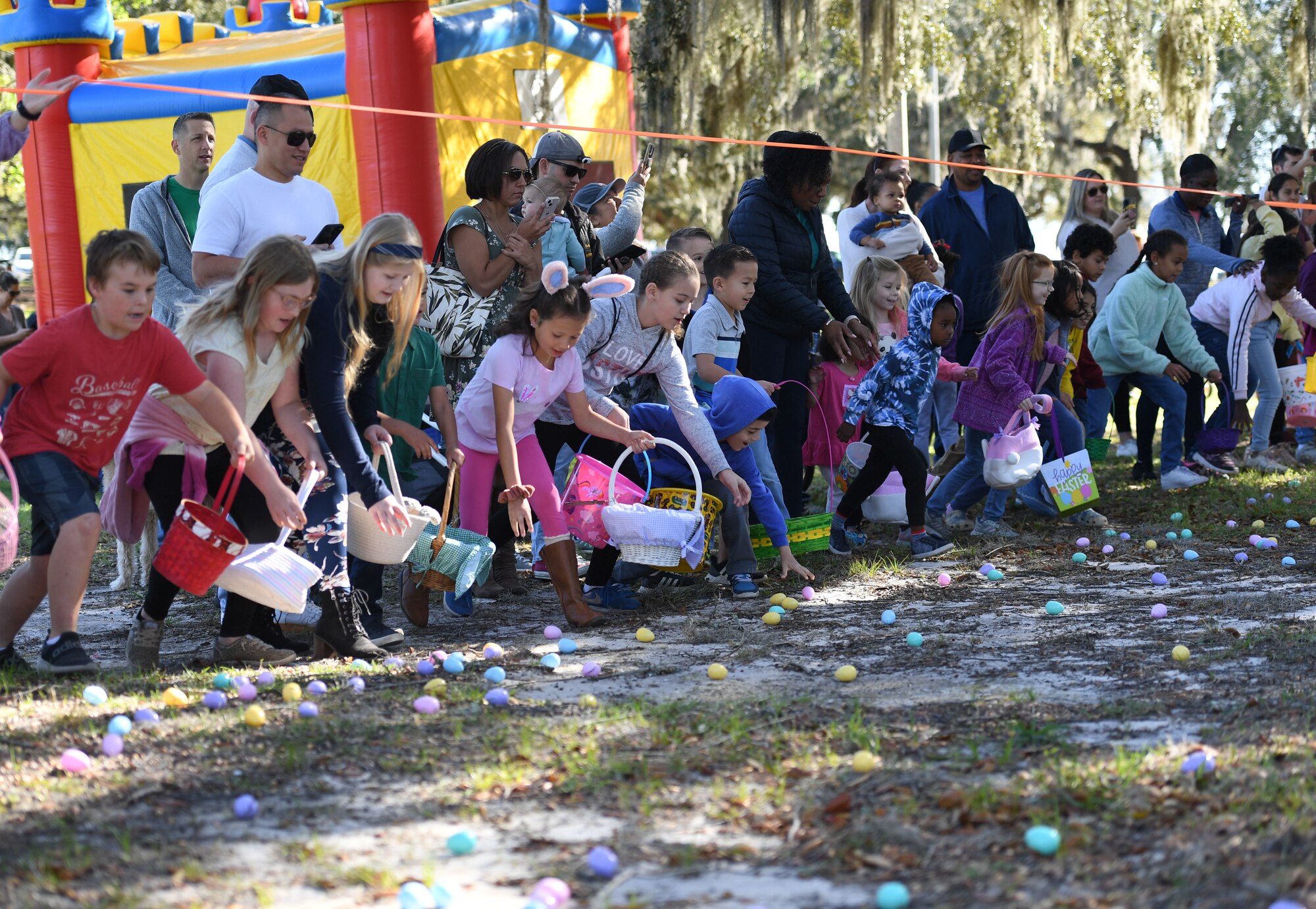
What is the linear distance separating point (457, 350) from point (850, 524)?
2.27 metres

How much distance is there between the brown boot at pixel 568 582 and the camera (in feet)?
17.3

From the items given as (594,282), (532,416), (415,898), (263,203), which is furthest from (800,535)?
(415,898)

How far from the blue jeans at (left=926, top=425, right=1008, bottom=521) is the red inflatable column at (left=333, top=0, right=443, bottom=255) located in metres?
4.43

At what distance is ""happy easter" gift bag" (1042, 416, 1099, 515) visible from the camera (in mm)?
6961

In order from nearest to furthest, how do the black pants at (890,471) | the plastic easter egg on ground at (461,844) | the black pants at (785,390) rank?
the plastic easter egg on ground at (461,844), the black pants at (890,471), the black pants at (785,390)

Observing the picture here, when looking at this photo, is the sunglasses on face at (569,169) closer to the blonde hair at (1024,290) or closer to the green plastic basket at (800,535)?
the green plastic basket at (800,535)

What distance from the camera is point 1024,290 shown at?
278 inches

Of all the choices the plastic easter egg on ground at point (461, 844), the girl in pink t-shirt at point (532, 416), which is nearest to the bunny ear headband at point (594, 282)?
the girl in pink t-shirt at point (532, 416)

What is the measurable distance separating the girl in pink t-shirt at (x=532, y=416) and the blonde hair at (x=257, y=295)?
2.90ft

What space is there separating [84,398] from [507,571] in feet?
7.53

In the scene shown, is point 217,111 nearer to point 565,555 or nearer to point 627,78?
point 627,78

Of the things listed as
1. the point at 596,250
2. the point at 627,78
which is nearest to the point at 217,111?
the point at 627,78

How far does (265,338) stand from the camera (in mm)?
4555

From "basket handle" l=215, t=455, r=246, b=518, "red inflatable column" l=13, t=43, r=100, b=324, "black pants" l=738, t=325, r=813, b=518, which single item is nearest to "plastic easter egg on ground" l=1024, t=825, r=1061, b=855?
"basket handle" l=215, t=455, r=246, b=518
